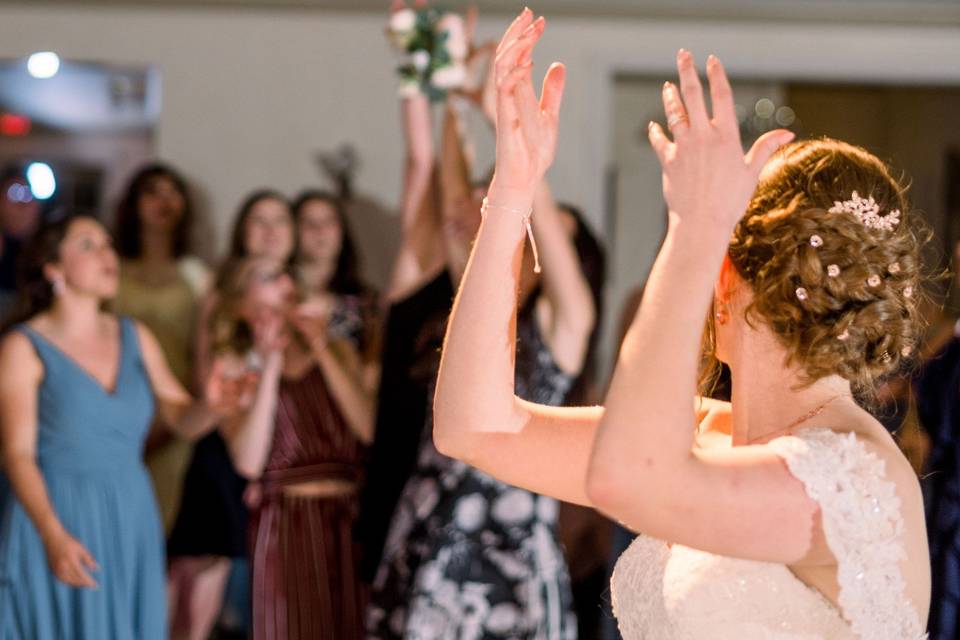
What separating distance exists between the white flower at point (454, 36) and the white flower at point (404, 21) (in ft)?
0.24

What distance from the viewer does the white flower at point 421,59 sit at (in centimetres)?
348

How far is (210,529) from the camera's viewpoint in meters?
3.89

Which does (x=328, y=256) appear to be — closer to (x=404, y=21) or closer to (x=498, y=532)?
(x=404, y=21)

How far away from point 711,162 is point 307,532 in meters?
2.55

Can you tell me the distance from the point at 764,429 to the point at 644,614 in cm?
25

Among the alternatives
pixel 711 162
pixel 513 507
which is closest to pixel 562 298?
pixel 513 507

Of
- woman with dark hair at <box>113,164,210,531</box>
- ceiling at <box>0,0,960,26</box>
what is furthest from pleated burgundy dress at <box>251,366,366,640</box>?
ceiling at <box>0,0,960,26</box>

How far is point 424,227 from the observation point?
3.78m

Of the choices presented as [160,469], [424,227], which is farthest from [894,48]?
[160,469]

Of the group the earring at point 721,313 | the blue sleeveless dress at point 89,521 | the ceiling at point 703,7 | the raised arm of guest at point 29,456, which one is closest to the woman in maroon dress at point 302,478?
the blue sleeveless dress at point 89,521

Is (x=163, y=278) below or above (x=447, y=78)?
below

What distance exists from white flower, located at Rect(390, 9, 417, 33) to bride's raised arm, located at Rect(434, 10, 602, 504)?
7.27ft

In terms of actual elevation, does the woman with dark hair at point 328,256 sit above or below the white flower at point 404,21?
below

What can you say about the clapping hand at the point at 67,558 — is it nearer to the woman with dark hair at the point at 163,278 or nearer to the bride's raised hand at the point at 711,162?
the woman with dark hair at the point at 163,278
